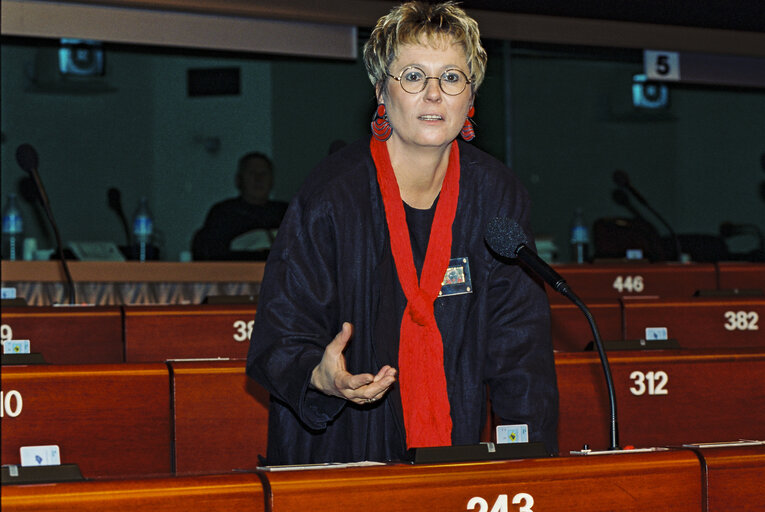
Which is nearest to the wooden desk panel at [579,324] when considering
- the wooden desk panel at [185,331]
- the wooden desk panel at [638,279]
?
the wooden desk panel at [185,331]

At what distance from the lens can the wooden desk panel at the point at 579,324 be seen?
10.9 feet

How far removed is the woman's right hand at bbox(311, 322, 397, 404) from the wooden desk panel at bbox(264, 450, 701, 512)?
25 centimetres

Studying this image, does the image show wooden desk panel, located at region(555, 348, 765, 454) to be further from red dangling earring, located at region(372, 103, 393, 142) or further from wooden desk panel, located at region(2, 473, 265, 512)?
wooden desk panel, located at region(2, 473, 265, 512)

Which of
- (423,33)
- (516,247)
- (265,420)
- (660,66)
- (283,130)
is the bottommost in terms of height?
(265,420)

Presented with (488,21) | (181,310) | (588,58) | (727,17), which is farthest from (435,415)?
(588,58)

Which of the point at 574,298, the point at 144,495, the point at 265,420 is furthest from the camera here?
the point at 265,420

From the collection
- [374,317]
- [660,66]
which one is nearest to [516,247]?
[374,317]

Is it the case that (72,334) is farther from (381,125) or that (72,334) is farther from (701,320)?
(701,320)

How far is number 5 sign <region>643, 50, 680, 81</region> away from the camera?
8.07 m

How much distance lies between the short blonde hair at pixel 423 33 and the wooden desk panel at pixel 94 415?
78 centimetres

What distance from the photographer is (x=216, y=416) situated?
2.33 m

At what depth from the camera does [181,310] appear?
304 cm

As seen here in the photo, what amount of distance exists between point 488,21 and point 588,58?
5.64ft

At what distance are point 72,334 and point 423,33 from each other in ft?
5.00
